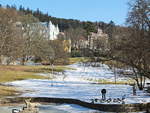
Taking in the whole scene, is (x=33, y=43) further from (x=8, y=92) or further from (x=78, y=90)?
(x=8, y=92)

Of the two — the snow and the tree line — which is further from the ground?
the tree line

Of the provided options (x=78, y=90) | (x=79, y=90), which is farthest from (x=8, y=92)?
(x=79, y=90)

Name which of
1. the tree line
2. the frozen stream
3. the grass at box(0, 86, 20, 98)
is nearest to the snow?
the frozen stream

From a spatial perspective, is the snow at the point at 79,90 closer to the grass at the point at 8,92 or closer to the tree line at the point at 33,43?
the grass at the point at 8,92

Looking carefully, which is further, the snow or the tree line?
the tree line

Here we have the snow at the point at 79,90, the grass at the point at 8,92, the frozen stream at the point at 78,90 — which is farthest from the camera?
the grass at the point at 8,92

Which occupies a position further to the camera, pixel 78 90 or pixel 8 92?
pixel 78 90

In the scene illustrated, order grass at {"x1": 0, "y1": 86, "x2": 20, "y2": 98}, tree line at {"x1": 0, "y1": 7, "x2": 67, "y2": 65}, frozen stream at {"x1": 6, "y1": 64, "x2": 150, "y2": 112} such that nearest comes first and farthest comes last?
frozen stream at {"x1": 6, "y1": 64, "x2": 150, "y2": 112}, grass at {"x1": 0, "y1": 86, "x2": 20, "y2": 98}, tree line at {"x1": 0, "y1": 7, "x2": 67, "y2": 65}

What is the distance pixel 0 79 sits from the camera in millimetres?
47500

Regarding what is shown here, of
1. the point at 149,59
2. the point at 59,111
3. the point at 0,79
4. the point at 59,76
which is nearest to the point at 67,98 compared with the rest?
the point at 59,111

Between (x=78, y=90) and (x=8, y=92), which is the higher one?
(x=78, y=90)

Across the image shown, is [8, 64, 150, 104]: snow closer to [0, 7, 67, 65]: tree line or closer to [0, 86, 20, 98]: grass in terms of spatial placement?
[0, 86, 20, 98]: grass

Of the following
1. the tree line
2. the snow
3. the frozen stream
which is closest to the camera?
the snow

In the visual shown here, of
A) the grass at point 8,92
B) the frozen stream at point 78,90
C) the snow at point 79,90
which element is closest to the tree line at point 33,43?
the snow at point 79,90
